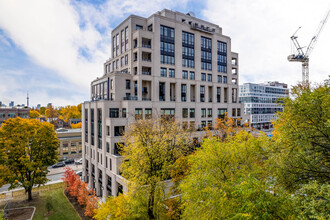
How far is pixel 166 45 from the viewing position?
158 feet

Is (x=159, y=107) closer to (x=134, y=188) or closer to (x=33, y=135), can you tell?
(x=134, y=188)

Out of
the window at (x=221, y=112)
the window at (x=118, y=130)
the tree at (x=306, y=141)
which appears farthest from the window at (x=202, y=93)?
the tree at (x=306, y=141)

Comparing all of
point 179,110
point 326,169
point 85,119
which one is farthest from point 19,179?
point 326,169

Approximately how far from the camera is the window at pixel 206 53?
180 feet

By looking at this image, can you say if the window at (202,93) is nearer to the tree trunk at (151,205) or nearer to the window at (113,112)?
the window at (113,112)

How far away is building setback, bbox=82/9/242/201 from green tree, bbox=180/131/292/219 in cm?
1930

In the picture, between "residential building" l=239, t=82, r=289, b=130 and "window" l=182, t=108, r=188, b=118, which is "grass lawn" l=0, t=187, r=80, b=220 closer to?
"window" l=182, t=108, r=188, b=118

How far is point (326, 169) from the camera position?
14.4m

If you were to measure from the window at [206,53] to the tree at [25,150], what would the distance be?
1707 inches

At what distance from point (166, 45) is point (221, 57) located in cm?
2100

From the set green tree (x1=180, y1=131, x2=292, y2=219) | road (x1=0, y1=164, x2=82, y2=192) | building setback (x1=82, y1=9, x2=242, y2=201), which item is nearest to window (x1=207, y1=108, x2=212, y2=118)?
building setback (x1=82, y1=9, x2=242, y2=201)

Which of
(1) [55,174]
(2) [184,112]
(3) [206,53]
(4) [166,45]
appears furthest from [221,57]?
(1) [55,174]

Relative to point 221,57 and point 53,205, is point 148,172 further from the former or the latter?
point 221,57

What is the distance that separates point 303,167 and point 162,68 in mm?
37925
